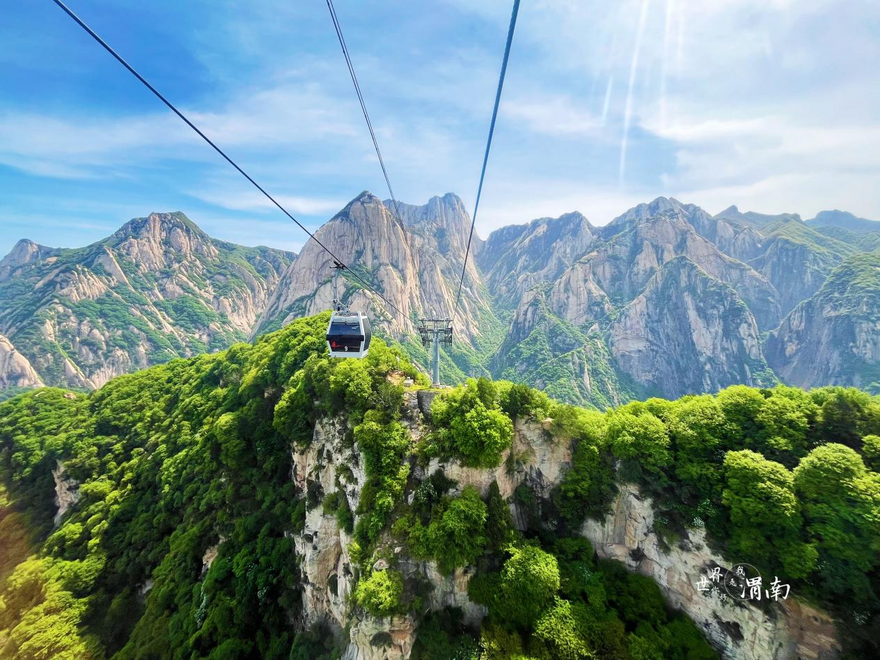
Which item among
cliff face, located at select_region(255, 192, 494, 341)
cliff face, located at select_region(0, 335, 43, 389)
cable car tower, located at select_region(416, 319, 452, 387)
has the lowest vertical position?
cliff face, located at select_region(0, 335, 43, 389)

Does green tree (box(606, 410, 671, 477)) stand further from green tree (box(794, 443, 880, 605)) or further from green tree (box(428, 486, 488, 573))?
green tree (box(428, 486, 488, 573))

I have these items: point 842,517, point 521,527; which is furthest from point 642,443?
point 521,527

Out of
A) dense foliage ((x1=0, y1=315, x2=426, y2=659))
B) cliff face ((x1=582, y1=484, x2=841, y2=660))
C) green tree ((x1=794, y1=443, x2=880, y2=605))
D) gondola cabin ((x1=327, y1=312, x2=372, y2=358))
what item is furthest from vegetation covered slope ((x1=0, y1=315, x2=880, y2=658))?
gondola cabin ((x1=327, y1=312, x2=372, y2=358))

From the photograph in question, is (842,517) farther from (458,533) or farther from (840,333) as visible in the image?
(840,333)

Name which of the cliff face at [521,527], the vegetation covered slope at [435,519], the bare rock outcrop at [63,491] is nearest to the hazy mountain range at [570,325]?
the bare rock outcrop at [63,491]

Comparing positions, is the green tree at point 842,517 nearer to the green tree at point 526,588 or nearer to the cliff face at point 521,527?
the cliff face at point 521,527
